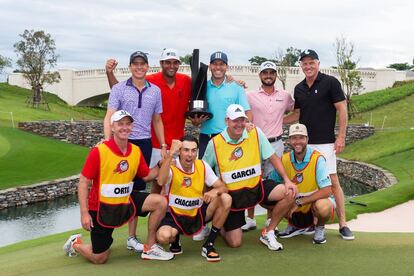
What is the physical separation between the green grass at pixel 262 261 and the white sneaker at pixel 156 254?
0.26ft

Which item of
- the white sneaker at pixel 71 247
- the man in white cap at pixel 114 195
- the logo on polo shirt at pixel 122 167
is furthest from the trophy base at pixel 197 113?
the white sneaker at pixel 71 247

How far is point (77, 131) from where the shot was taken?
97.7ft

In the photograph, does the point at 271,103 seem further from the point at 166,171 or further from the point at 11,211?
the point at 11,211

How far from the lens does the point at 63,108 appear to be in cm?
4344

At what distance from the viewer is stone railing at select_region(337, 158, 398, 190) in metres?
18.2

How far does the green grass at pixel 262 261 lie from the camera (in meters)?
5.02

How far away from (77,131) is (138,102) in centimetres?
2485

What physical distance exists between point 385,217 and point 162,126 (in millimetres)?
6220

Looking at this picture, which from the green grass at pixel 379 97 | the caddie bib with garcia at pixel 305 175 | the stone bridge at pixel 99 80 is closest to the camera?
the caddie bib with garcia at pixel 305 175

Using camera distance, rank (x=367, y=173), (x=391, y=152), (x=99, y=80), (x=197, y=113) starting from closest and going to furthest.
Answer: (x=197, y=113)
(x=367, y=173)
(x=391, y=152)
(x=99, y=80)

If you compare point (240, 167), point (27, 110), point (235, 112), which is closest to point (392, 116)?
point (27, 110)

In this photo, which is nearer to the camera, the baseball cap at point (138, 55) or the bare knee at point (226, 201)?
the bare knee at point (226, 201)

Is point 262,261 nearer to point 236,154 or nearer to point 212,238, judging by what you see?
point 212,238

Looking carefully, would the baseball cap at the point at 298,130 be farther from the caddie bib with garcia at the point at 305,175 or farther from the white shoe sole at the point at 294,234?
the white shoe sole at the point at 294,234
